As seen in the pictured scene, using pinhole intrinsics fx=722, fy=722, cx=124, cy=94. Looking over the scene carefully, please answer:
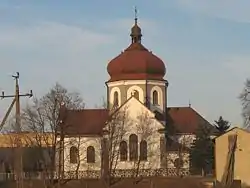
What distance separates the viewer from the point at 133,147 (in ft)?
254

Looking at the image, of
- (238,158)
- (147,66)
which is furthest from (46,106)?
(147,66)

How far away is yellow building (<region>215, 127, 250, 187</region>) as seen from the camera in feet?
181

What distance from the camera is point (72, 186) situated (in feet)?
192

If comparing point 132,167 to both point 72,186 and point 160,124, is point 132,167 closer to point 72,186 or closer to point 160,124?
point 160,124

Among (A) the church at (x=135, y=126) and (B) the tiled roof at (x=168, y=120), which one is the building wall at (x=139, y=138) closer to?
(A) the church at (x=135, y=126)

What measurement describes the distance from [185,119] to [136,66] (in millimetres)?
8623

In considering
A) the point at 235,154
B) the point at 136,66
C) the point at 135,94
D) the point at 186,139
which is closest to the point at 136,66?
the point at 136,66

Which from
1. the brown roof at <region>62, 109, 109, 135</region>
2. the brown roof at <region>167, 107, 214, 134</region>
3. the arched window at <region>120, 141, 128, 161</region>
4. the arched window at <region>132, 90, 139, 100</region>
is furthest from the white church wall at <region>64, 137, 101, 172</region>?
the brown roof at <region>167, 107, 214, 134</region>

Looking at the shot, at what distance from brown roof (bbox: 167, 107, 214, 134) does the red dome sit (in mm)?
5100

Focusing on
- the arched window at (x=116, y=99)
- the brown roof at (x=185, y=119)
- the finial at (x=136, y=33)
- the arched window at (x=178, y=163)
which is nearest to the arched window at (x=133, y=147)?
the arched window at (x=178, y=163)

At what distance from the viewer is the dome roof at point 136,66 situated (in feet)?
267

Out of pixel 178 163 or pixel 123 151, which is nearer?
pixel 178 163

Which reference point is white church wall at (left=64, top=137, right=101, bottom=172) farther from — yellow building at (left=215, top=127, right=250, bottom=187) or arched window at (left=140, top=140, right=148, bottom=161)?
yellow building at (left=215, top=127, right=250, bottom=187)

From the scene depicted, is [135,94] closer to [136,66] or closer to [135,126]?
[136,66]
